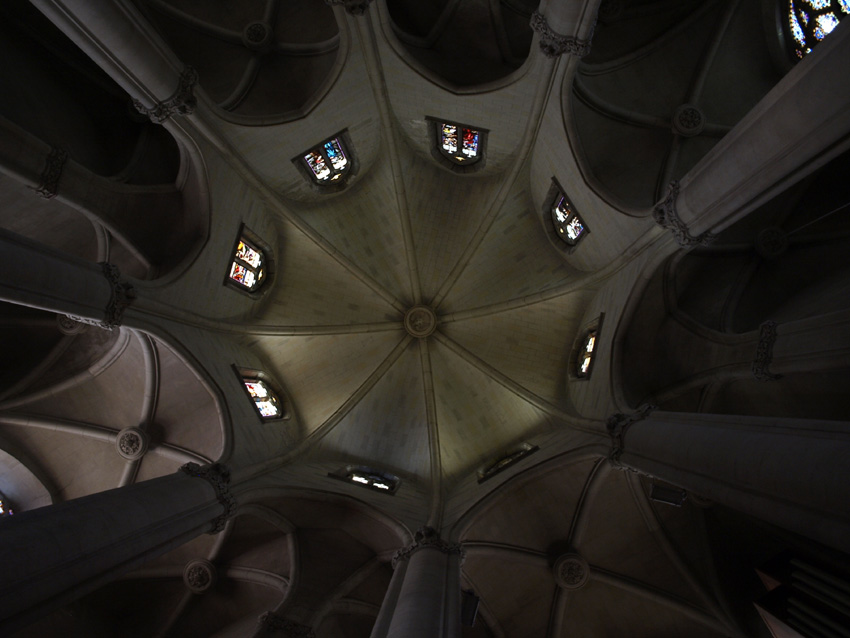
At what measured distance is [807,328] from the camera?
806cm

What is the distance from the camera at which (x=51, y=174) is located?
392 inches

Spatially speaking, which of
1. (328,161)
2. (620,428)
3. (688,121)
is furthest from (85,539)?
(688,121)

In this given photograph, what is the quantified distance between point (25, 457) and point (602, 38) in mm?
17983

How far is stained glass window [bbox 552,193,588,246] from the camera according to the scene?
14252 millimetres

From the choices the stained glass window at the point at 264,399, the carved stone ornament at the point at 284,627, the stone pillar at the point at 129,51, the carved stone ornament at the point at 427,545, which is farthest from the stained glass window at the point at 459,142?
the carved stone ornament at the point at 284,627

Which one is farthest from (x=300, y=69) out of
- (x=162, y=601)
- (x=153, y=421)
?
(x=162, y=601)

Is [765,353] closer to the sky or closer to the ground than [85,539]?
closer to the sky

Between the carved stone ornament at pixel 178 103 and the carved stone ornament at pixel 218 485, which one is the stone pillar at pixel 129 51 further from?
the carved stone ornament at pixel 218 485

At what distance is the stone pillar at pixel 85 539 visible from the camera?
5.84 metres

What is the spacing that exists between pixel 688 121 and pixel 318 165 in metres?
9.57

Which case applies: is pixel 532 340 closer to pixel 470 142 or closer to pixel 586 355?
pixel 586 355

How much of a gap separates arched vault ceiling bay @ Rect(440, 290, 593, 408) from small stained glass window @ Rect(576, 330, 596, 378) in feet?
2.00

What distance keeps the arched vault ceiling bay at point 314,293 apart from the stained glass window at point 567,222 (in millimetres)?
6278

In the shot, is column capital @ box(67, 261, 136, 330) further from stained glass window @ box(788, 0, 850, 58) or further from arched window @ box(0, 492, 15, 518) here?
stained glass window @ box(788, 0, 850, 58)
